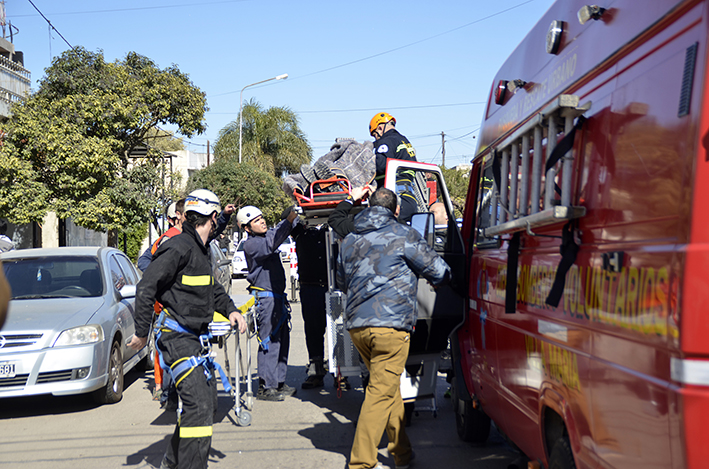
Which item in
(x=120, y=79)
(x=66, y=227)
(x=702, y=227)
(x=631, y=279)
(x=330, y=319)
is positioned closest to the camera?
(x=702, y=227)

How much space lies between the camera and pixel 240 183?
154ft

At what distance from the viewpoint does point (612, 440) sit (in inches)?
97.2

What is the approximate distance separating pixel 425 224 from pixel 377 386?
119 centimetres

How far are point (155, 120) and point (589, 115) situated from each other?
2474cm

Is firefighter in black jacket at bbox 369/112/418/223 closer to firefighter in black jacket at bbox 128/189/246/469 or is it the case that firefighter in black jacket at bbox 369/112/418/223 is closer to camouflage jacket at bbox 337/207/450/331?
camouflage jacket at bbox 337/207/450/331

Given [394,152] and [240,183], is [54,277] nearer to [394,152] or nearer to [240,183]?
[394,152]

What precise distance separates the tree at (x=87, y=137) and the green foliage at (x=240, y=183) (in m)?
20.3

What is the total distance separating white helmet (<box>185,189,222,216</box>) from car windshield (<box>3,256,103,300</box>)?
335 centimetres

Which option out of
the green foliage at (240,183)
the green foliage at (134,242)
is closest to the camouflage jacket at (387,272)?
the green foliage at (134,242)

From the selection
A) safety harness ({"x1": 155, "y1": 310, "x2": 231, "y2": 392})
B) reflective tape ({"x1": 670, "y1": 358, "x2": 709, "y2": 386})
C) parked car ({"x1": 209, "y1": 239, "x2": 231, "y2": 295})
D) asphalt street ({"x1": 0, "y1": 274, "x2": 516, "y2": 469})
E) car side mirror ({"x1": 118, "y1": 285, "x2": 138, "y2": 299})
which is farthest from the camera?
parked car ({"x1": 209, "y1": 239, "x2": 231, "y2": 295})

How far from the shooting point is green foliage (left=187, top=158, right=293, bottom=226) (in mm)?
46875

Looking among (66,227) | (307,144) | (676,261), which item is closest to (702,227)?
(676,261)

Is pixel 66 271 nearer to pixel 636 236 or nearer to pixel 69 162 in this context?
pixel 636 236

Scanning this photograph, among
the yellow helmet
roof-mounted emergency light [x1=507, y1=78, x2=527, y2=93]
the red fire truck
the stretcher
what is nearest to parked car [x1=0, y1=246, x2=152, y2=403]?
the stretcher
